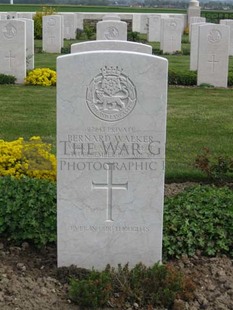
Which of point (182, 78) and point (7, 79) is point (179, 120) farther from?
point (7, 79)

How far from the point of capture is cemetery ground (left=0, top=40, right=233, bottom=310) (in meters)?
4.54

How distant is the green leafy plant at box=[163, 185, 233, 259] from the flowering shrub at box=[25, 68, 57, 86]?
9031mm

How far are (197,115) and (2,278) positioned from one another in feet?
23.3

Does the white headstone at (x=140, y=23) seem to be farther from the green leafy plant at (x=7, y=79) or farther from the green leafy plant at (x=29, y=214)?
the green leafy plant at (x=29, y=214)

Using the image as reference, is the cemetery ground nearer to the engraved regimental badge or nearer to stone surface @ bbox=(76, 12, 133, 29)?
the engraved regimental badge

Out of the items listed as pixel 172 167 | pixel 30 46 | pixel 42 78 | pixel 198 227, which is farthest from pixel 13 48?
pixel 198 227

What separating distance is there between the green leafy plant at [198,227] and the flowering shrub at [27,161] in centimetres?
148

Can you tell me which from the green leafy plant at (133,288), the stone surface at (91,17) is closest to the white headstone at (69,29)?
the stone surface at (91,17)

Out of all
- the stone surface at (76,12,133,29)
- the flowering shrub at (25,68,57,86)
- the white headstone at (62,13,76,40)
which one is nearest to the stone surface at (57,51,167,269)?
the flowering shrub at (25,68,57,86)

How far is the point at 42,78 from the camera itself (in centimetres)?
1444

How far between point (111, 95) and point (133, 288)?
1230mm

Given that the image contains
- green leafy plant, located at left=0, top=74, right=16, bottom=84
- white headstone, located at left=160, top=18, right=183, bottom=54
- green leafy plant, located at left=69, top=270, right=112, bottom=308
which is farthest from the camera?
white headstone, located at left=160, top=18, right=183, bottom=54

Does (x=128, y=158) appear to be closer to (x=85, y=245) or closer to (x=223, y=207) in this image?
(x=85, y=245)

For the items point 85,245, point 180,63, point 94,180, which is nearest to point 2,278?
point 85,245
